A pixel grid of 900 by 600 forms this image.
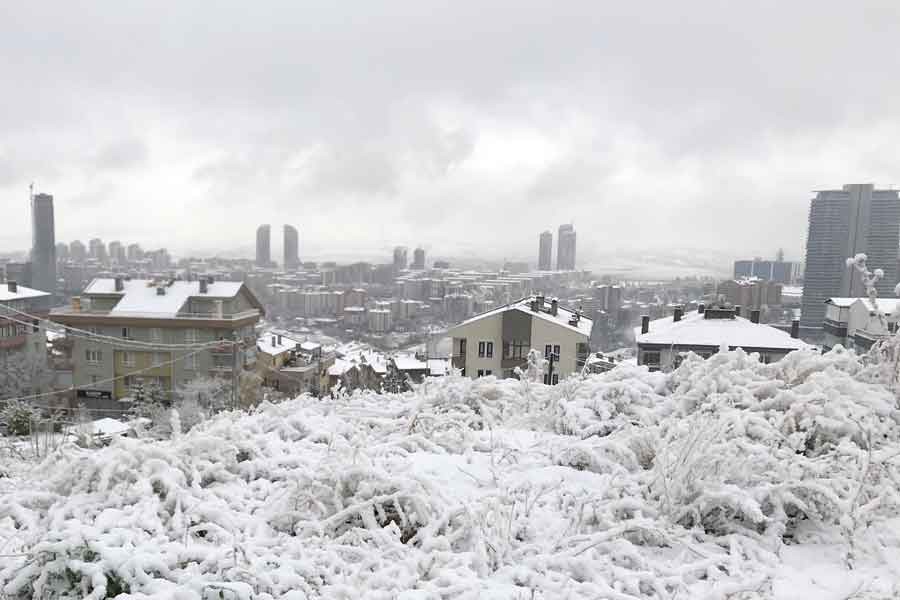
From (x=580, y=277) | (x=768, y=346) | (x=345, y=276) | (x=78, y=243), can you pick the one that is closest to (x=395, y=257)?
(x=345, y=276)

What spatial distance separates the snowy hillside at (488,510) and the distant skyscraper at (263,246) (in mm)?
64682

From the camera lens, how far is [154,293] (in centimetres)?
2205

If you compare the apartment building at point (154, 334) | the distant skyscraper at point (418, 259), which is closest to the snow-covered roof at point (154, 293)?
the apartment building at point (154, 334)

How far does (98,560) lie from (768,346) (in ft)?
57.0

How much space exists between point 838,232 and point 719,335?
11.0 metres

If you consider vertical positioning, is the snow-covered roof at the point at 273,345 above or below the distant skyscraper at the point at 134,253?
below

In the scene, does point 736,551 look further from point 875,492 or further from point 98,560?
point 98,560

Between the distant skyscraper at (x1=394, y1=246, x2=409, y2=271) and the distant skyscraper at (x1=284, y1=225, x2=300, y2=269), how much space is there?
12861 millimetres

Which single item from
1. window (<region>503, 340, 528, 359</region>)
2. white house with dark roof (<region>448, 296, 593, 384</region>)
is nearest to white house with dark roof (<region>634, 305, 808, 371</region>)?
white house with dark roof (<region>448, 296, 593, 384</region>)

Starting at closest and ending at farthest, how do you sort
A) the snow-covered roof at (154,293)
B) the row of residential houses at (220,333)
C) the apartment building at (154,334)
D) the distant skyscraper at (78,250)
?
the row of residential houses at (220,333)
the apartment building at (154,334)
the snow-covered roof at (154,293)
the distant skyscraper at (78,250)

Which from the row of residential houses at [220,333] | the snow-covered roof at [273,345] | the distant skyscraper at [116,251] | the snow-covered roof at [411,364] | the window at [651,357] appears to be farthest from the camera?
the distant skyscraper at [116,251]

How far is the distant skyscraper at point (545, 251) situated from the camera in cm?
5203

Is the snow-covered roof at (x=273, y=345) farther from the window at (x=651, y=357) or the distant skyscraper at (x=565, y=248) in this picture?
the distant skyscraper at (x=565, y=248)

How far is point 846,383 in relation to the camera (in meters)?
3.27
